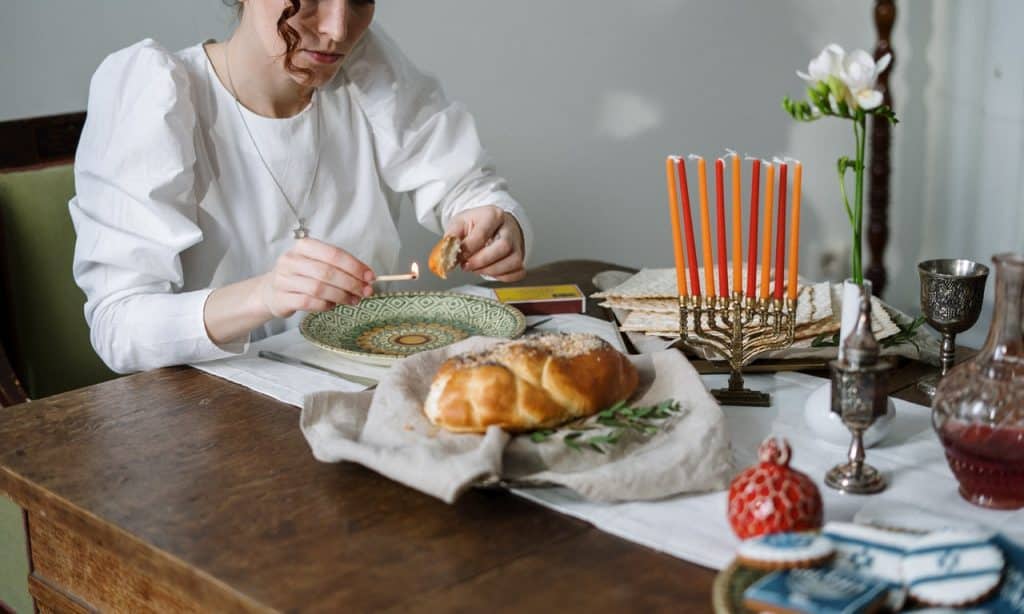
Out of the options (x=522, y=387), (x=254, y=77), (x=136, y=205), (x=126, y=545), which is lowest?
(x=126, y=545)

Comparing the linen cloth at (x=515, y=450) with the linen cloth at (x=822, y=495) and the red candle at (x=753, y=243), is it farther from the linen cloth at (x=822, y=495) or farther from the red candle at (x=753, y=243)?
the red candle at (x=753, y=243)

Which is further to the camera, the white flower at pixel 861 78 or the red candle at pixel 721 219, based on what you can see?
the red candle at pixel 721 219

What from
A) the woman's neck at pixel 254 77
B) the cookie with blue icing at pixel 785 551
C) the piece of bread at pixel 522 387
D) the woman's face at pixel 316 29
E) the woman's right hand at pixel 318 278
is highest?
the woman's face at pixel 316 29

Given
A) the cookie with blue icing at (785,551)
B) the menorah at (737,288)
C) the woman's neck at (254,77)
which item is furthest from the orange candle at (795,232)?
the woman's neck at (254,77)

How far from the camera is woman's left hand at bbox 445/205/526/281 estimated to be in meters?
1.86

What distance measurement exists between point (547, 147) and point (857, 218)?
217 centimetres

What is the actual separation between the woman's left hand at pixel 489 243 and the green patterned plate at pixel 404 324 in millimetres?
80

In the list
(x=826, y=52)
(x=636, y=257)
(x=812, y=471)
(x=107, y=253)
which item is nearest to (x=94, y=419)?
(x=107, y=253)

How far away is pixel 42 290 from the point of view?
2.00 m

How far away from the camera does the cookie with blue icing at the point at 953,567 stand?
82 cm

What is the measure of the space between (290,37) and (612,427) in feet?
3.01

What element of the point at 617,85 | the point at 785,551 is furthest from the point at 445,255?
the point at 617,85

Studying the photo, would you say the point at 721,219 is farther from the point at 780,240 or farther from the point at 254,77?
the point at 254,77

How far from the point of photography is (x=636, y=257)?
371cm
